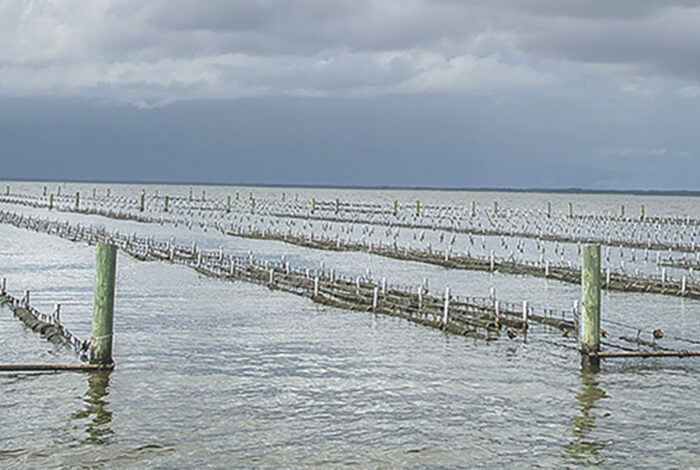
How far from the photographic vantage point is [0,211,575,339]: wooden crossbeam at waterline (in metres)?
39.7

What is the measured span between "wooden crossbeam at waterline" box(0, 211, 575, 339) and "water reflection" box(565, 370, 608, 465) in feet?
26.3

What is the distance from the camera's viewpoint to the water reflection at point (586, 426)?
2188 cm

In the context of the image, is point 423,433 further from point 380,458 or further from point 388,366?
point 388,366

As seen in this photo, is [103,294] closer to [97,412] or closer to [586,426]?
[97,412]

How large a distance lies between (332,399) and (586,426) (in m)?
8.34

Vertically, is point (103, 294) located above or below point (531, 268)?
above

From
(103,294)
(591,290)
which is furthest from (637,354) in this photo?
(103,294)

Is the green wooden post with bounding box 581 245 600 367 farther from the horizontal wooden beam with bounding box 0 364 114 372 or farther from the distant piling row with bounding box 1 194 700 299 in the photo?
the distant piling row with bounding box 1 194 700 299

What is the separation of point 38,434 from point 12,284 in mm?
37635

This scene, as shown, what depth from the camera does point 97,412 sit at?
25.1 m

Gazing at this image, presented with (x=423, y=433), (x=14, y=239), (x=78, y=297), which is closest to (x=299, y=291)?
(x=78, y=297)

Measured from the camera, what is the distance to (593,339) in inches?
1204

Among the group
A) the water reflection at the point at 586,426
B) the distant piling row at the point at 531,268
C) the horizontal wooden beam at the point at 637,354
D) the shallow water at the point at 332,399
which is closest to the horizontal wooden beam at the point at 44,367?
the shallow water at the point at 332,399

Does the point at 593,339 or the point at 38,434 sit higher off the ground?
the point at 593,339
